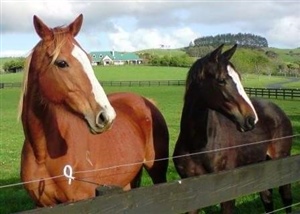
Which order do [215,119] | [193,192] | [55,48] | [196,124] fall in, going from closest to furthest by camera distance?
[193,192] → [55,48] → [196,124] → [215,119]

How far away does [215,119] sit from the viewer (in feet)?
18.6

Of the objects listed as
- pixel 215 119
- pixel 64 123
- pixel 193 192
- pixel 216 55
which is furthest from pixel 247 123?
pixel 64 123

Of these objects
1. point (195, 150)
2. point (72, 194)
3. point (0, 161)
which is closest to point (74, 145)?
point (72, 194)

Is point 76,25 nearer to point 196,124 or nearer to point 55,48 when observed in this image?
point 55,48

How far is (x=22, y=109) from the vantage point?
163 inches

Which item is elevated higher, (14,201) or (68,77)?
(68,77)

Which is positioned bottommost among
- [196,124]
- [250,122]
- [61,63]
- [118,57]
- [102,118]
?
[196,124]

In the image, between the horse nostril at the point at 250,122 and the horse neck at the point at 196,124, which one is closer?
the horse nostril at the point at 250,122

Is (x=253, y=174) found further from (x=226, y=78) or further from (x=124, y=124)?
(x=124, y=124)

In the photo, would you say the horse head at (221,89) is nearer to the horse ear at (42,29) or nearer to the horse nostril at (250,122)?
the horse nostril at (250,122)

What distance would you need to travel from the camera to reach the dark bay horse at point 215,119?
5066 mm

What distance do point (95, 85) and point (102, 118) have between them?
318 millimetres

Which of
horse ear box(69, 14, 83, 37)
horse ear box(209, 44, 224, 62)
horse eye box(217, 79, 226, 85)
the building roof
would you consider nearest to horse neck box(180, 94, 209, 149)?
horse eye box(217, 79, 226, 85)

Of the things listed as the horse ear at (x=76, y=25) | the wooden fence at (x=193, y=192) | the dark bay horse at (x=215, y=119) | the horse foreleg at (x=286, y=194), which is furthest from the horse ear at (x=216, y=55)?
the horse foreleg at (x=286, y=194)
